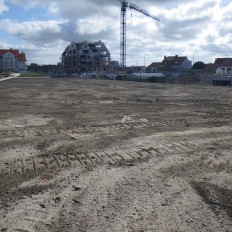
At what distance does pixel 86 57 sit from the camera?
129 m

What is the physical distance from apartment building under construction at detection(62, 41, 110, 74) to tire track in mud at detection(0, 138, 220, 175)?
120m

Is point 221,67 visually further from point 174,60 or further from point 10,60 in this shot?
point 10,60

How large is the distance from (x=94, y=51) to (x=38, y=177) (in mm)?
127622

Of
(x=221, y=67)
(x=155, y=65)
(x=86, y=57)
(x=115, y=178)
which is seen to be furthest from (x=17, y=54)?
(x=115, y=178)

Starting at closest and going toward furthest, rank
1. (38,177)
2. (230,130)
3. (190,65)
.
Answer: (38,177) < (230,130) < (190,65)

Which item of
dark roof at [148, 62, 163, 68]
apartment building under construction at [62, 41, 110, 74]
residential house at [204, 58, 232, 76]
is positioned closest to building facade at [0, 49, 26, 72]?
apartment building under construction at [62, 41, 110, 74]

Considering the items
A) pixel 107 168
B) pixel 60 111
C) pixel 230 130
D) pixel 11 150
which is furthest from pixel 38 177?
pixel 60 111

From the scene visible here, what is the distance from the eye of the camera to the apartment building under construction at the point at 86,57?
129m

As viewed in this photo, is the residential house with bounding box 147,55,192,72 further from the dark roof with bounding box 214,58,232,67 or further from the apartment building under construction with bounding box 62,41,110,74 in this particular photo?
the apartment building under construction with bounding box 62,41,110,74

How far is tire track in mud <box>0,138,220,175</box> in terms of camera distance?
24.8 feet

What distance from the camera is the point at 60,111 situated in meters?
17.3

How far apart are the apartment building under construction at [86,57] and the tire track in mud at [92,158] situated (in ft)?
393

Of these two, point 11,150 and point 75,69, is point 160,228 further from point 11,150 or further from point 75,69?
point 75,69

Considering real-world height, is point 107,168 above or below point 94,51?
below
